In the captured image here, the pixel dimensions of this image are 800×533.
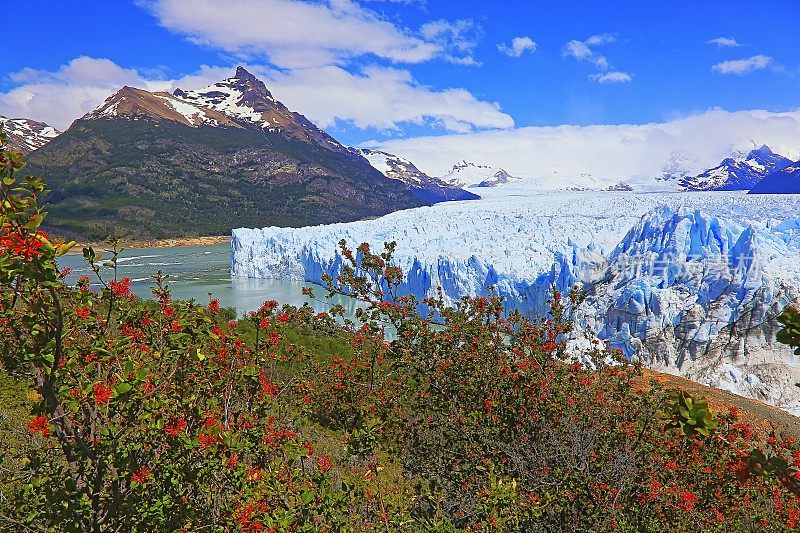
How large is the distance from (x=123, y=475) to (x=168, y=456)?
341 mm

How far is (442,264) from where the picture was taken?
2706 cm

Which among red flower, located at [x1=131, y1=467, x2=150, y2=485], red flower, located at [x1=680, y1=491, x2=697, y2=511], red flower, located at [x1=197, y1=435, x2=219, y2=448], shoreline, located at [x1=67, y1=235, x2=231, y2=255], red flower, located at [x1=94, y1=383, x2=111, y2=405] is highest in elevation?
red flower, located at [x1=94, y1=383, x2=111, y2=405]

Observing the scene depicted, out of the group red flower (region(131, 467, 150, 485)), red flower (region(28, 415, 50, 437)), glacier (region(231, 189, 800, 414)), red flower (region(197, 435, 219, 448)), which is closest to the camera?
red flower (region(28, 415, 50, 437))

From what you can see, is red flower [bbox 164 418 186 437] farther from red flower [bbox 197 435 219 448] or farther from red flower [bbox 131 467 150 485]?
red flower [bbox 131 467 150 485]

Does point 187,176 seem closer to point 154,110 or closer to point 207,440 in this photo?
point 154,110

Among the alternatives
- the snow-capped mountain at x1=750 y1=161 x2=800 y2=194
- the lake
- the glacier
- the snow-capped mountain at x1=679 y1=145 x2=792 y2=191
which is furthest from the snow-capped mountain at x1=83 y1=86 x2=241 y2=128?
the glacier

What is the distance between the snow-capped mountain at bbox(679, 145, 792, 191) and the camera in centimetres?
13743

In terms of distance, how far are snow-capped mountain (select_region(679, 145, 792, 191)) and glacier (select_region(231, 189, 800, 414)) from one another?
121157 mm

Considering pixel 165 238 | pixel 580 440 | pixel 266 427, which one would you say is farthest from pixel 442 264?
pixel 165 238

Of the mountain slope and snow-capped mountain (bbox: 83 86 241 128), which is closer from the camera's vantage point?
the mountain slope

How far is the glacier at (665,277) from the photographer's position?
18.9 metres

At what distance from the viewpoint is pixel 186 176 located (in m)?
123

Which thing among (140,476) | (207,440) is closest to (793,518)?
(207,440)

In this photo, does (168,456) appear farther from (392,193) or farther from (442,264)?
(392,193)
